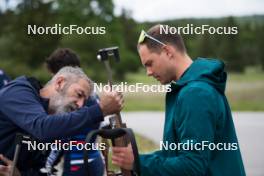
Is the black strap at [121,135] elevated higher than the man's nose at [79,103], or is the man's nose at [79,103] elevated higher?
the man's nose at [79,103]

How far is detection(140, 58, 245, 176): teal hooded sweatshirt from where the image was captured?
296 centimetres

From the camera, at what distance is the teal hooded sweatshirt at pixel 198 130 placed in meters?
2.96

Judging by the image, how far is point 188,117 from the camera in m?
2.97

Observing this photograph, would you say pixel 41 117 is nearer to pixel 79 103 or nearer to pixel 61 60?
pixel 79 103

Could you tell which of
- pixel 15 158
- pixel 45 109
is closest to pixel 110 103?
pixel 45 109

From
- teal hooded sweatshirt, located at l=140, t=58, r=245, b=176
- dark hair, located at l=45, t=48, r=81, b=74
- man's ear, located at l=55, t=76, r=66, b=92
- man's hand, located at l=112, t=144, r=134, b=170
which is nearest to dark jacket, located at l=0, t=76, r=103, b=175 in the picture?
man's ear, located at l=55, t=76, r=66, b=92

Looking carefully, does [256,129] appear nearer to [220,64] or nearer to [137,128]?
[137,128]

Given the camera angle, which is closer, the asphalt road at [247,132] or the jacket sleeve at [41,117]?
the jacket sleeve at [41,117]

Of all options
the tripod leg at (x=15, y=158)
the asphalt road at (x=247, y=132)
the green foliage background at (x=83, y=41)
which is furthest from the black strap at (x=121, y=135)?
the green foliage background at (x=83, y=41)

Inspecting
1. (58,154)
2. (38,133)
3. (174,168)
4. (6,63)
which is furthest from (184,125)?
(6,63)

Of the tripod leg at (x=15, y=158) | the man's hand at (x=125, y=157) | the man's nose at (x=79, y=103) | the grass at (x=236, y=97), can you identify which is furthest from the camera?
the grass at (x=236, y=97)

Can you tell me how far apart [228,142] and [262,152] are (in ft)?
32.8

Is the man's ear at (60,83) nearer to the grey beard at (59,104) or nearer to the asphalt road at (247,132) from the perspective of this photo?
the grey beard at (59,104)

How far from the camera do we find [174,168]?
2.99m
